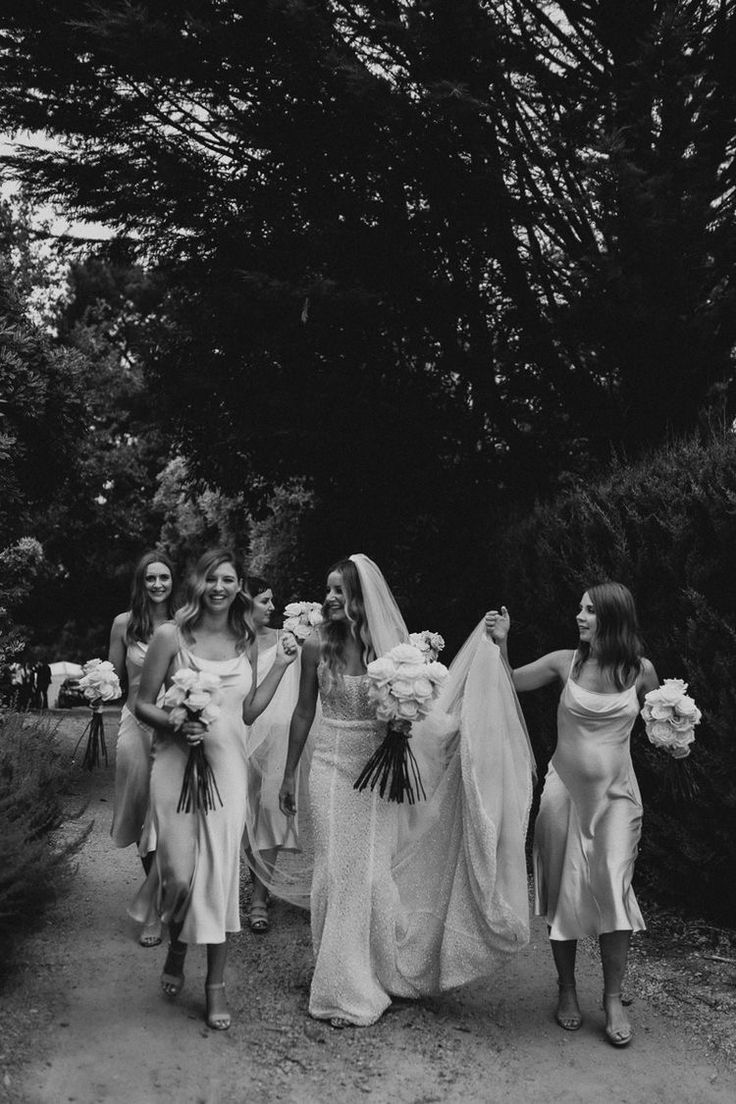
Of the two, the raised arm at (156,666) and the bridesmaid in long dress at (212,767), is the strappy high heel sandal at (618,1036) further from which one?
the raised arm at (156,666)

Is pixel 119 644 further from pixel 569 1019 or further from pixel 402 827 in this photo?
pixel 569 1019

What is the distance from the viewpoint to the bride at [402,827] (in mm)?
4992

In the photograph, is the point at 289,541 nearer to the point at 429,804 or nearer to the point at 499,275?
the point at 499,275

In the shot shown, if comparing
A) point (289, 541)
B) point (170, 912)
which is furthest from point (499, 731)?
point (289, 541)

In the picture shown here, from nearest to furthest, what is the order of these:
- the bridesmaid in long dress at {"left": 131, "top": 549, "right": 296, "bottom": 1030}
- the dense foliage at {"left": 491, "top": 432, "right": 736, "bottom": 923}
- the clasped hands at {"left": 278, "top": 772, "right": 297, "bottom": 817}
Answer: the bridesmaid in long dress at {"left": 131, "top": 549, "right": 296, "bottom": 1030}
the clasped hands at {"left": 278, "top": 772, "right": 297, "bottom": 817}
the dense foliage at {"left": 491, "top": 432, "right": 736, "bottom": 923}

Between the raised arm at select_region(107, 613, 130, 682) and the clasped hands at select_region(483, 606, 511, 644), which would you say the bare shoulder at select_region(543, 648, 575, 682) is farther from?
the raised arm at select_region(107, 613, 130, 682)

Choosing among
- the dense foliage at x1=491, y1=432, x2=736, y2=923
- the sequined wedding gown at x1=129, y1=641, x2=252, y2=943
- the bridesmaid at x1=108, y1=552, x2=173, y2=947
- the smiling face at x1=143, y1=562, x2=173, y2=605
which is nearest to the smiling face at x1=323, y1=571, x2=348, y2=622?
the sequined wedding gown at x1=129, y1=641, x2=252, y2=943

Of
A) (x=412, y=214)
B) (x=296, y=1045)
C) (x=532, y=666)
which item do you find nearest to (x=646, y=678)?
(x=532, y=666)

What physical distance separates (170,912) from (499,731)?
70.4 inches

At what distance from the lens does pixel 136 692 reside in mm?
6141

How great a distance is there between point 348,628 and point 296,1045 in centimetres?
197

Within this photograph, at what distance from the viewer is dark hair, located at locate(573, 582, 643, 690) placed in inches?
198

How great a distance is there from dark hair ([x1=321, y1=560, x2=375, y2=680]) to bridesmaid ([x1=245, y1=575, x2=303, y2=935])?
0.99 meters

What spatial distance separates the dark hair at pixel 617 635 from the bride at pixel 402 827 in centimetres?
54
